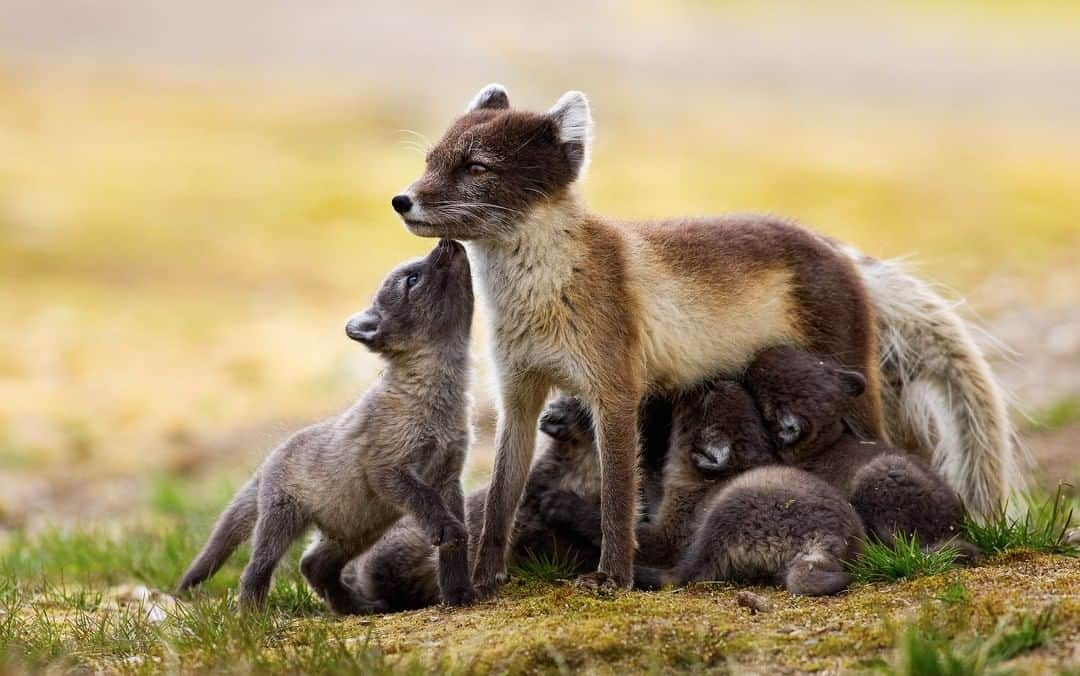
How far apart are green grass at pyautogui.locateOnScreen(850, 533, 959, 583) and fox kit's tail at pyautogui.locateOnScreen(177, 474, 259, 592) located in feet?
11.2

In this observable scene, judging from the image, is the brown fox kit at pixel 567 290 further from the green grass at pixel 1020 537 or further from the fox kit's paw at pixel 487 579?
the green grass at pixel 1020 537

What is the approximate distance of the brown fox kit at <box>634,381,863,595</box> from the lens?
6508mm

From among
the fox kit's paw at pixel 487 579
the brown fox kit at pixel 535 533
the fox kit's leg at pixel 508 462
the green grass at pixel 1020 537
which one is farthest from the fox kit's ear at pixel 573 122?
the green grass at pixel 1020 537

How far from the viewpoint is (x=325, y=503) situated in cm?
704

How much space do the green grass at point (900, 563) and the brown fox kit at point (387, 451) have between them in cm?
199

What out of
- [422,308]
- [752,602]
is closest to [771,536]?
[752,602]

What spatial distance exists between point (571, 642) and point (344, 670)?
41.6 inches

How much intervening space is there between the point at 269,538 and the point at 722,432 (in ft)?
8.71

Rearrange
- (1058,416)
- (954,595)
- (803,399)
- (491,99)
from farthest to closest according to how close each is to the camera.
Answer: (1058,416) < (491,99) < (803,399) < (954,595)

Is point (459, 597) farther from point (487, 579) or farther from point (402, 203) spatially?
point (402, 203)

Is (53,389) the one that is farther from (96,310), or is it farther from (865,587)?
(865,587)

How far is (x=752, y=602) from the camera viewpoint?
602cm

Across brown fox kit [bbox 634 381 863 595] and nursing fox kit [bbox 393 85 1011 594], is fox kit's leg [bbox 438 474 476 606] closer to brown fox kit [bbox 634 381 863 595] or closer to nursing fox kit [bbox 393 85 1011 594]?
nursing fox kit [bbox 393 85 1011 594]

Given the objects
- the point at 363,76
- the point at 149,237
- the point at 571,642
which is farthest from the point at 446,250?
the point at 363,76
